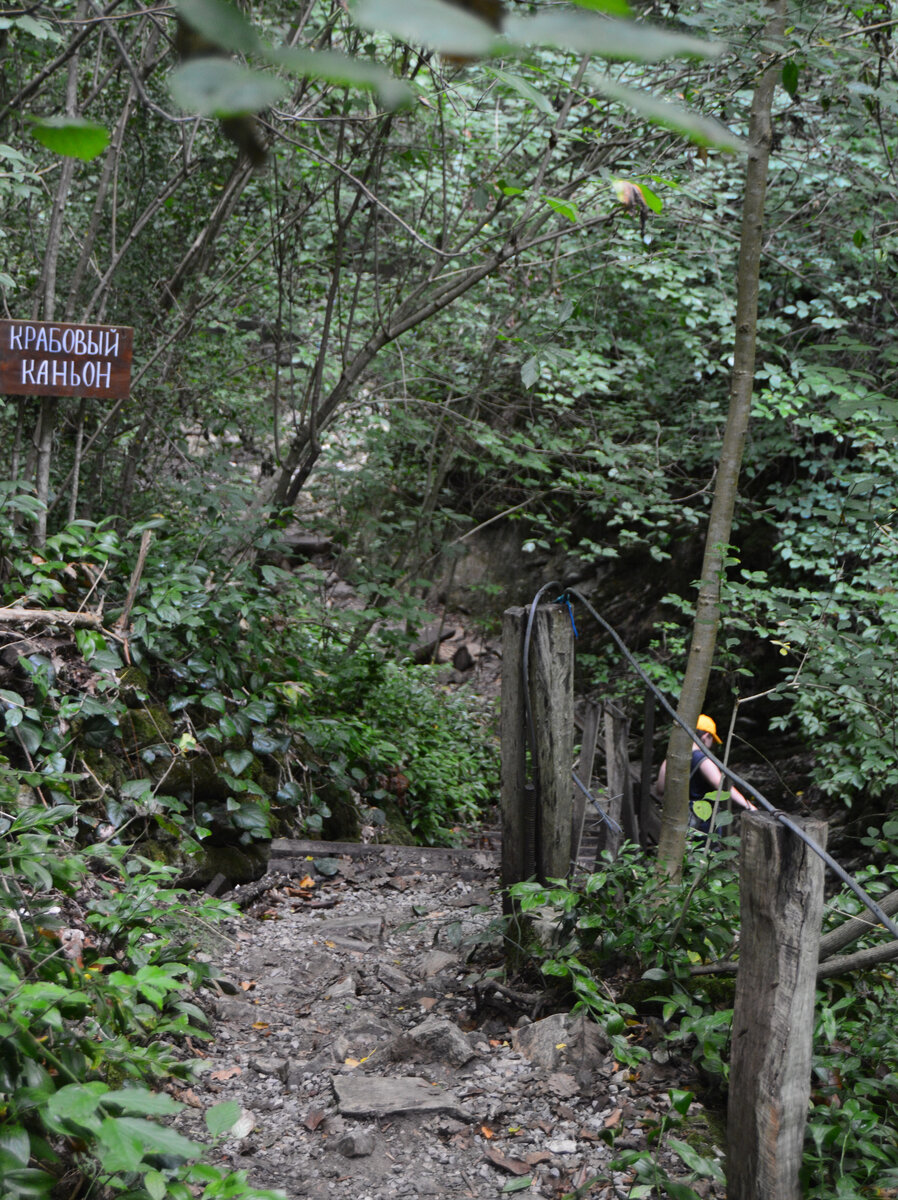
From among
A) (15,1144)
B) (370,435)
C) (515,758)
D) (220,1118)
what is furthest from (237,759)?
(370,435)

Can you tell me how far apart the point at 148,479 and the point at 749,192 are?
12.5 ft

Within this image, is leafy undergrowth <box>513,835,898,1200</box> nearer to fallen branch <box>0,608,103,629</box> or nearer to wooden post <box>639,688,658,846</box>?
wooden post <box>639,688,658,846</box>

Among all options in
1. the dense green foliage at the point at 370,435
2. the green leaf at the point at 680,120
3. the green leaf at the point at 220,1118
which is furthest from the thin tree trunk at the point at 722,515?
the green leaf at the point at 680,120

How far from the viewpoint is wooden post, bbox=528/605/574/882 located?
10.5 ft

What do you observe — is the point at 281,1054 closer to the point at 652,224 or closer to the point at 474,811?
the point at 474,811

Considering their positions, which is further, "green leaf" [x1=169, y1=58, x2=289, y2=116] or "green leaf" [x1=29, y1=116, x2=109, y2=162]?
"green leaf" [x1=29, y1=116, x2=109, y2=162]

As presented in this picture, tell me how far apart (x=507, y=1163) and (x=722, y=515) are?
112 inches

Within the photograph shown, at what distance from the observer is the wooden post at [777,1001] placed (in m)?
1.92

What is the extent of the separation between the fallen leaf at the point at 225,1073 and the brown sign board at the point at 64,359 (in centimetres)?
283

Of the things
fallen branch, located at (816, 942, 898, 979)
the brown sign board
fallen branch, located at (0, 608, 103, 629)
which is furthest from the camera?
the brown sign board

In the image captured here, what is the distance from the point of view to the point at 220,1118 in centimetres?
171

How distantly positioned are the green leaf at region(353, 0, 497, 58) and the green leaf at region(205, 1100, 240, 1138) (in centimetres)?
179

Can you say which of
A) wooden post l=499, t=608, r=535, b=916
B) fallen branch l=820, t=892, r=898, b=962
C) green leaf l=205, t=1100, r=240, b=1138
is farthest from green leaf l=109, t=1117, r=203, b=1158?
wooden post l=499, t=608, r=535, b=916

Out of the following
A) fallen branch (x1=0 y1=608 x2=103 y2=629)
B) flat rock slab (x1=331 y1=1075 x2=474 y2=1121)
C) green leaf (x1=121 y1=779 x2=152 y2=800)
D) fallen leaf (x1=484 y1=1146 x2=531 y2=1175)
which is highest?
fallen branch (x1=0 y1=608 x2=103 y2=629)
